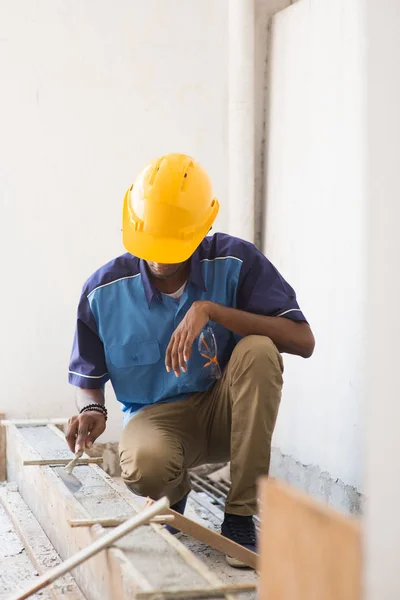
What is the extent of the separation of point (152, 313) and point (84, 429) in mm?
441

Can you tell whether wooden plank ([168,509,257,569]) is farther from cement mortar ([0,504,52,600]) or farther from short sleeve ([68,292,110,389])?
short sleeve ([68,292,110,389])

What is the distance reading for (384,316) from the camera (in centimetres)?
116

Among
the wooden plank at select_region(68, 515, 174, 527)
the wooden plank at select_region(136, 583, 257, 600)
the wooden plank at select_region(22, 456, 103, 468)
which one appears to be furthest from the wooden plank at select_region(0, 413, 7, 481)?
the wooden plank at select_region(136, 583, 257, 600)

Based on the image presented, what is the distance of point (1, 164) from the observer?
4.03m

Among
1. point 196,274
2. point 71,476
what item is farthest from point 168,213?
point 71,476

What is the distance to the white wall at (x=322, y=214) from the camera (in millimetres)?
3170

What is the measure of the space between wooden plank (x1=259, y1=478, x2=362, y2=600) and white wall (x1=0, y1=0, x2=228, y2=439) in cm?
285

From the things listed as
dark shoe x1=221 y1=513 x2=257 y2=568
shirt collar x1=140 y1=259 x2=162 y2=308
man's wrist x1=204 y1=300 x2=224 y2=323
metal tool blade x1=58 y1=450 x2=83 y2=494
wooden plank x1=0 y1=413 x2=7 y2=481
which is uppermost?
shirt collar x1=140 y1=259 x2=162 y2=308

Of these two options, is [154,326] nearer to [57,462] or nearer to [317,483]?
[57,462]

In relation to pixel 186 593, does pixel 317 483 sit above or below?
below

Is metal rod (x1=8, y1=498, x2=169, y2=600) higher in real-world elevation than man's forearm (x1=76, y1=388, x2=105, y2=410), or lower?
lower

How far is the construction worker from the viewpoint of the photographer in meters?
2.73

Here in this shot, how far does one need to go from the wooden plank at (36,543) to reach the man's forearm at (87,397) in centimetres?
46

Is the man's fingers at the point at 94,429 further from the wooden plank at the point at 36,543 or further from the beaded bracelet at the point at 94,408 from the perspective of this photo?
the wooden plank at the point at 36,543
